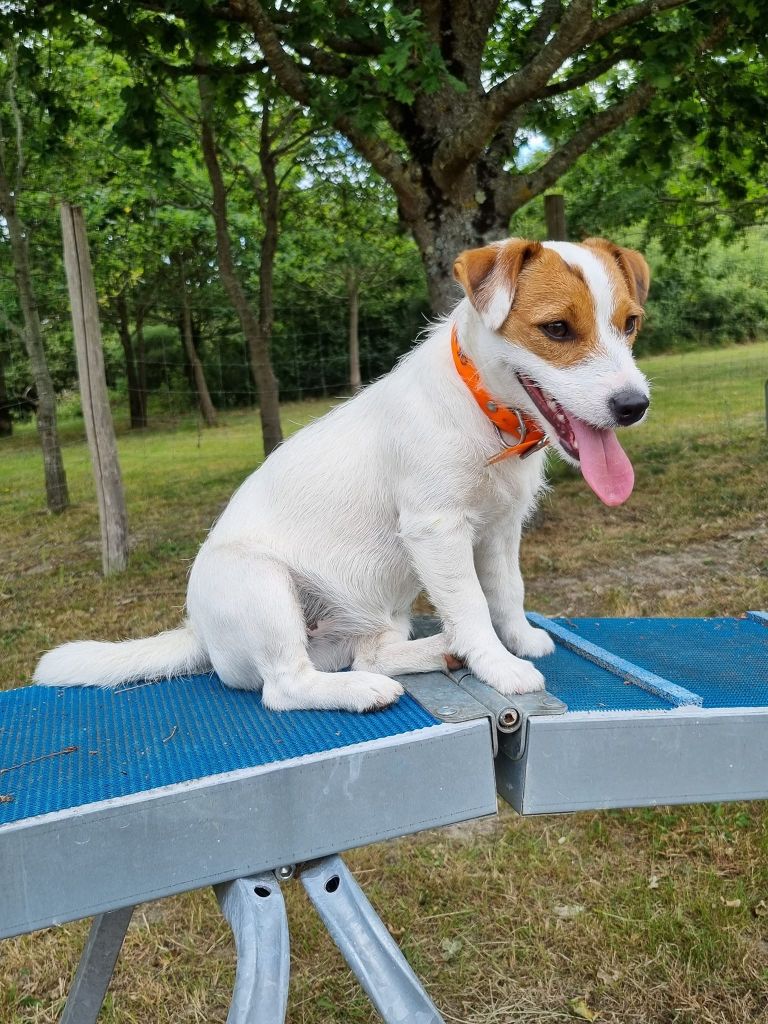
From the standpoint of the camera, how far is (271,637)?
87.1 inches

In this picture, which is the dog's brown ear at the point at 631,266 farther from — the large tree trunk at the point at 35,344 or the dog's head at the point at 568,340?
the large tree trunk at the point at 35,344

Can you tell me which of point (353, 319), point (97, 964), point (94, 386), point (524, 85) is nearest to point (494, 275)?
point (97, 964)

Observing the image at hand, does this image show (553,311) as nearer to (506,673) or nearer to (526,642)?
(506,673)

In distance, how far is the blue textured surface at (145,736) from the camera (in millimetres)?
1763

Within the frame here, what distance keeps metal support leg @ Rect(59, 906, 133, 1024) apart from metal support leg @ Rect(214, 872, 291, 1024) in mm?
720

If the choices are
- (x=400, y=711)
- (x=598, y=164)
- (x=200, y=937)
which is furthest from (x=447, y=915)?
(x=598, y=164)

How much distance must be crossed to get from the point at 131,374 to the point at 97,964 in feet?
57.7

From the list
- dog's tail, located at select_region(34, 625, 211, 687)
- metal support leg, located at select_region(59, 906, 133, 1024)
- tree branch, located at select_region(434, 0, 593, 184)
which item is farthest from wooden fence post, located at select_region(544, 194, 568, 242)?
metal support leg, located at select_region(59, 906, 133, 1024)

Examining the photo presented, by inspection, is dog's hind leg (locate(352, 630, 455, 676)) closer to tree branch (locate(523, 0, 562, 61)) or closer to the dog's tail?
the dog's tail

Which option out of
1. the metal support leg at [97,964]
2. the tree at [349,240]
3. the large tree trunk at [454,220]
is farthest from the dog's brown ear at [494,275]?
the tree at [349,240]

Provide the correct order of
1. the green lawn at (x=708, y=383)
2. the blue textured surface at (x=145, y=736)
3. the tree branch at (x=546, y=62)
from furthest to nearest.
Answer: the green lawn at (x=708, y=383) < the tree branch at (x=546, y=62) < the blue textured surface at (x=145, y=736)

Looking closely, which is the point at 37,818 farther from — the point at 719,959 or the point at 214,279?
the point at 214,279

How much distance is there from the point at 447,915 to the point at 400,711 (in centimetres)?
145

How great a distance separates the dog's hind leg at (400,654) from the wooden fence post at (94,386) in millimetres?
5115
